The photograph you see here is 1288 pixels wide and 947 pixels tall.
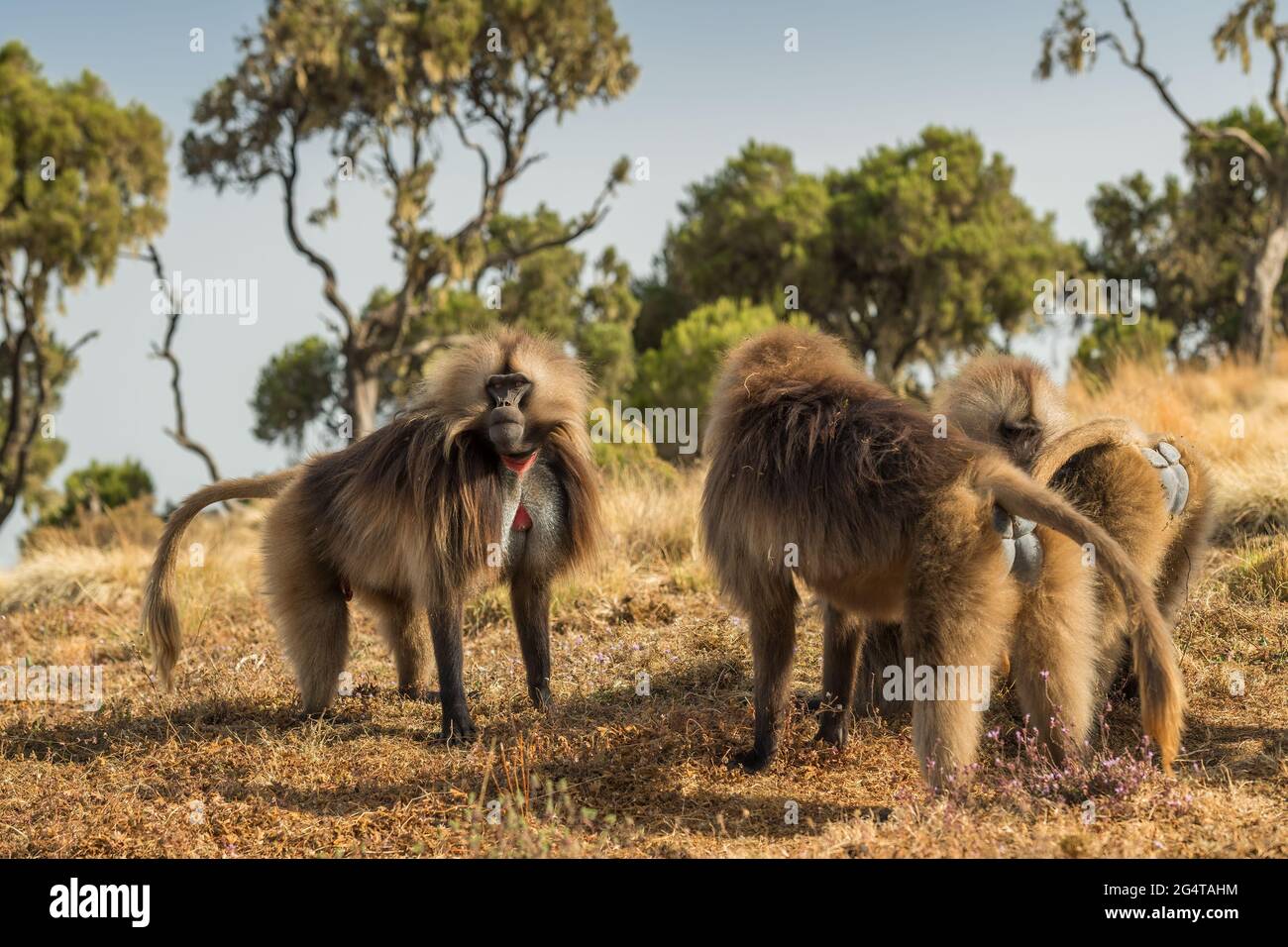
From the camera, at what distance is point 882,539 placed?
421 cm

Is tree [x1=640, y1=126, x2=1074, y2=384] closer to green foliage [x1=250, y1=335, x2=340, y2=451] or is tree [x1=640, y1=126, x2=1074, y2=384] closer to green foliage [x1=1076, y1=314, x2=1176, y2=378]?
green foliage [x1=1076, y1=314, x2=1176, y2=378]

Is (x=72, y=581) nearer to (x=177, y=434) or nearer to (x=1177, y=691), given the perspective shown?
(x=1177, y=691)

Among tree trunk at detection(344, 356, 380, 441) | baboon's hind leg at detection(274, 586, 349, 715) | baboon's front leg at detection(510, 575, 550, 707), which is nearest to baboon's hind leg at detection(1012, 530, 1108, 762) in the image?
baboon's front leg at detection(510, 575, 550, 707)

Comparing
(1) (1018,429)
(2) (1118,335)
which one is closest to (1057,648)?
(1) (1018,429)

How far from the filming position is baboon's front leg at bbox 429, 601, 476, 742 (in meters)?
5.27

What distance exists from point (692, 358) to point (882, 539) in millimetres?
15966

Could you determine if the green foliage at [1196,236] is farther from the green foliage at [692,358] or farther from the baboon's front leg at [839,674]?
the baboon's front leg at [839,674]

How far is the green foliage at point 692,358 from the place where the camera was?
772 inches

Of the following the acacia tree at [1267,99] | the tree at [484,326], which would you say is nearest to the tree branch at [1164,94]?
the acacia tree at [1267,99]

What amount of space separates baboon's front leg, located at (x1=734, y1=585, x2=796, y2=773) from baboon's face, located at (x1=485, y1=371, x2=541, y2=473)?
1.26 meters

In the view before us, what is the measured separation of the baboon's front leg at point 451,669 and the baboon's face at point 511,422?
69 centimetres

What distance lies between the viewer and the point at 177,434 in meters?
23.8

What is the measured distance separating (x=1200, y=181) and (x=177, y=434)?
22091 millimetres

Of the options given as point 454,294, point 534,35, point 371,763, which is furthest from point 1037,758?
point 454,294
